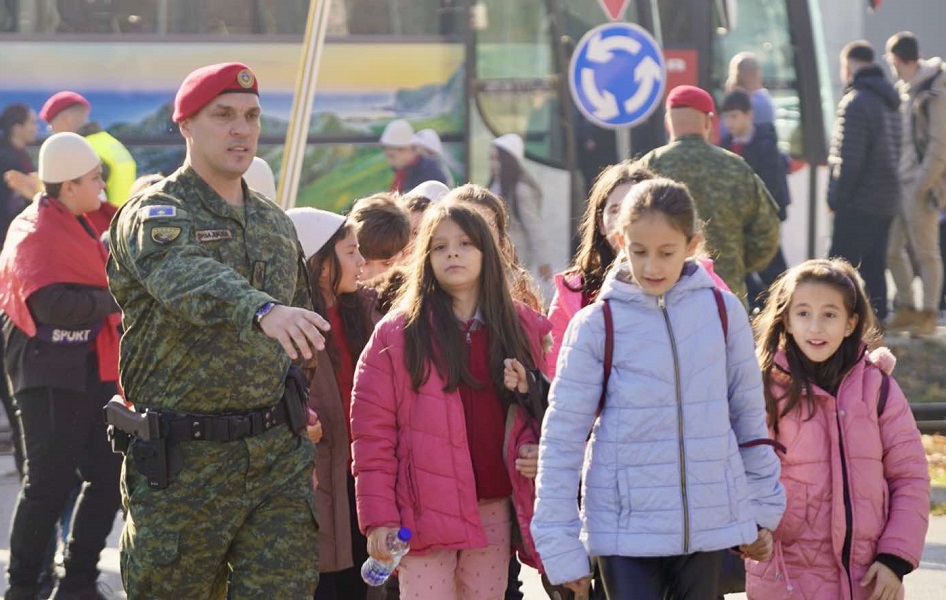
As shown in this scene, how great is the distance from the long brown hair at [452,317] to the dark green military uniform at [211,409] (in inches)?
18.3

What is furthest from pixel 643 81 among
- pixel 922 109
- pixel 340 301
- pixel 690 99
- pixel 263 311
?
pixel 263 311

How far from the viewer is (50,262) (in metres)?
6.04

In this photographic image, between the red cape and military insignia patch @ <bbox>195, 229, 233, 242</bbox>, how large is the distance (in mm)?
2118

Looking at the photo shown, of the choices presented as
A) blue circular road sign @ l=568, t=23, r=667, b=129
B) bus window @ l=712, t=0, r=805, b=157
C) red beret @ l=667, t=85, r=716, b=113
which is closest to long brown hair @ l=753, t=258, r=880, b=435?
red beret @ l=667, t=85, r=716, b=113

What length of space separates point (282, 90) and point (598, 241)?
21.2 ft

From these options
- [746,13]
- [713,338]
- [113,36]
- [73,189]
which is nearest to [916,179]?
[746,13]

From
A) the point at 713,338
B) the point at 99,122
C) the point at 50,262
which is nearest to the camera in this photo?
the point at 713,338

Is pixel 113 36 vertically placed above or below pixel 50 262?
above

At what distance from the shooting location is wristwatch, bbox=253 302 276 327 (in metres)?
3.68

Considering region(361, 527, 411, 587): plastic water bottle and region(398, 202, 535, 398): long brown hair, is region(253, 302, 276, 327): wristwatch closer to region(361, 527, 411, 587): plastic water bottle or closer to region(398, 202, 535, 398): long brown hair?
region(398, 202, 535, 398): long brown hair

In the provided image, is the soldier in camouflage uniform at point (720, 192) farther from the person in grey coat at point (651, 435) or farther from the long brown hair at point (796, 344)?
the person in grey coat at point (651, 435)

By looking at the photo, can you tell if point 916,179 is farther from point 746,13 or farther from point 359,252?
point 359,252

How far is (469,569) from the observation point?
4.64m

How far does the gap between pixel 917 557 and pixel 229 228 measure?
2032 millimetres
